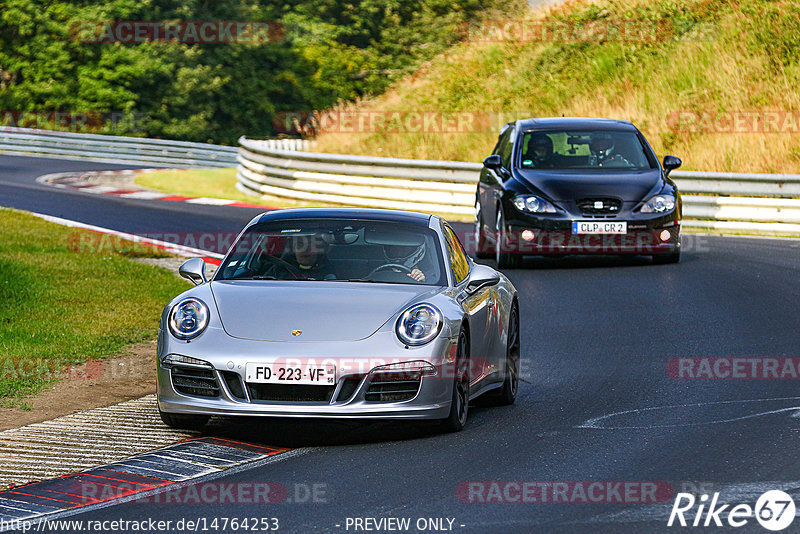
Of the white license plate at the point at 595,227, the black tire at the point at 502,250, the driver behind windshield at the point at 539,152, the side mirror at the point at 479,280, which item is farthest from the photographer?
the driver behind windshield at the point at 539,152

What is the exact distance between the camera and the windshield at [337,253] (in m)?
8.50

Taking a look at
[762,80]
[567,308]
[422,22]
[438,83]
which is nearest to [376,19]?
[422,22]

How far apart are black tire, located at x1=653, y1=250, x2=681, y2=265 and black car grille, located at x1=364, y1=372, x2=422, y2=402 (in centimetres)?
984

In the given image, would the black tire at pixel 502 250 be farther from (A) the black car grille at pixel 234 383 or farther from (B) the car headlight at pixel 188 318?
(A) the black car grille at pixel 234 383

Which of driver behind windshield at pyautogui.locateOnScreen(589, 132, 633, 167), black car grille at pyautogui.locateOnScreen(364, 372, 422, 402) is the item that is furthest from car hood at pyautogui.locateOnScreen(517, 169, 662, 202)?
black car grille at pyautogui.locateOnScreen(364, 372, 422, 402)

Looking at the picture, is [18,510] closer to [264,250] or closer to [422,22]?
[264,250]

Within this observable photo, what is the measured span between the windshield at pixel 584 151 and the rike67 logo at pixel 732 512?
10996 millimetres

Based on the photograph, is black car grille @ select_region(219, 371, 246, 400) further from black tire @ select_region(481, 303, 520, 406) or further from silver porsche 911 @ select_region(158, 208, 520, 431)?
black tire @ select_region(481, 303, 520, 406)

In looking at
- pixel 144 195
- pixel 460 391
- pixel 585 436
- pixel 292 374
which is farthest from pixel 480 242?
pixel 144 195

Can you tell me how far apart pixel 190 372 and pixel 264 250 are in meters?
1.41

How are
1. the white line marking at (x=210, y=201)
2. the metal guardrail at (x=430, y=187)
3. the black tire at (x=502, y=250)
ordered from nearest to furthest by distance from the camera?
1. the black tire at (x=502, y=250)
2. the metal guardrail at (x=430, y=187)
3. the white line marking at (x=210, y=201)

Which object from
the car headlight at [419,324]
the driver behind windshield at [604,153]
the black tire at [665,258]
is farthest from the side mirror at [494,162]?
the car headlight at [419,324]

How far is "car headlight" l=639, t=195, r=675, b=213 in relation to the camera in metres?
16.2

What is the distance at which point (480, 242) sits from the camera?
1778cm
